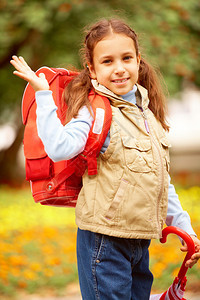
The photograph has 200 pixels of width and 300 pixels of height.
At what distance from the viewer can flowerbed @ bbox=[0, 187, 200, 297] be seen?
415 cm

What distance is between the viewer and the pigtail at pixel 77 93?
209cm

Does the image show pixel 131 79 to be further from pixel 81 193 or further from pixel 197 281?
pixel 197 281

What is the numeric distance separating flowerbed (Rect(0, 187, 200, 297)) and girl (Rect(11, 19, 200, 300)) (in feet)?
6.68

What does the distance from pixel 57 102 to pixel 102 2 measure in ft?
17.6

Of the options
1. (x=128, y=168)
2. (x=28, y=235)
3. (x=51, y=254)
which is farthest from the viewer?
(x=28, y=235)

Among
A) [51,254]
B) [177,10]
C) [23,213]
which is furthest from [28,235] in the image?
[177,10]

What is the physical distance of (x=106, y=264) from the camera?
207 cm

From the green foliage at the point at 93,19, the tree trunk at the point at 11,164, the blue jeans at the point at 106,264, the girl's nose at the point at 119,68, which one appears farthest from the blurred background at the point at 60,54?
the girl's nose at the point at 119,68

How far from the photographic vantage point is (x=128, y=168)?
2062mm

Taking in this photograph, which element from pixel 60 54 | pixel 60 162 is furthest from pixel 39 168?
pixel 60 54

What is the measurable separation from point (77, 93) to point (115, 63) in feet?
0.71

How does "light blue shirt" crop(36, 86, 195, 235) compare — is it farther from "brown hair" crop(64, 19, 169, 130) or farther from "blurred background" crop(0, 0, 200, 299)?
"blurred background" crop(0, 0, 200, 299)

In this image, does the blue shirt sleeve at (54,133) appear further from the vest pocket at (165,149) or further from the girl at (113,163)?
the vest pocket at (165,149)

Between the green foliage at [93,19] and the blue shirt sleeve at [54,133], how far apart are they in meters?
5.06
